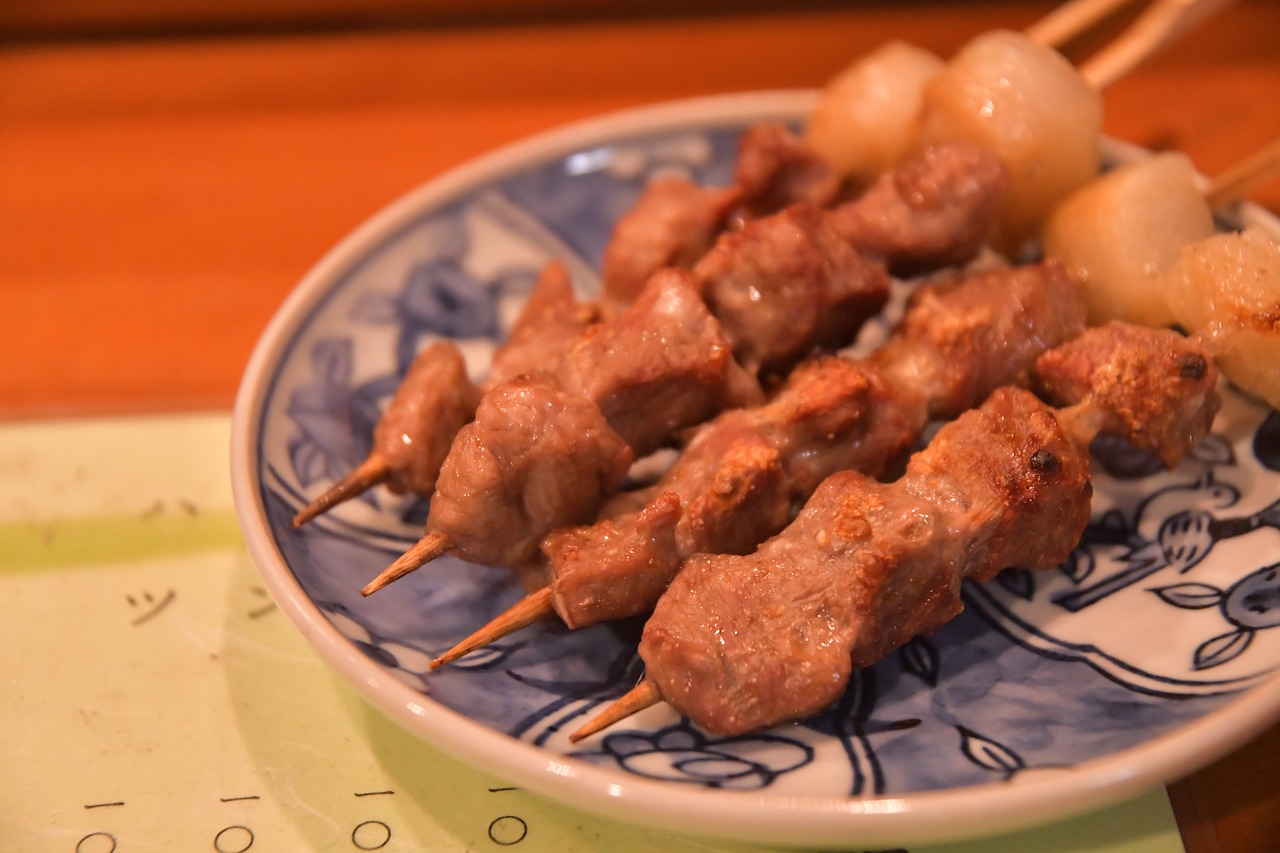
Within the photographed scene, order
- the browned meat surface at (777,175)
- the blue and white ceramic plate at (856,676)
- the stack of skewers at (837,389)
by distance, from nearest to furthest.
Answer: the blue and white ceramic plate at (856,676)
the stack of skewers at (837,389)
the browned meat surface at (777,175)

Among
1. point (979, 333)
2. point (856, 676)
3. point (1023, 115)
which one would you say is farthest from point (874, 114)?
point (856, 676)

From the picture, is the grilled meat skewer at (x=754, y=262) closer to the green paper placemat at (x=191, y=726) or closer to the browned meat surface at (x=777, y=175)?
the browned meat surface at (x=777, y=175)

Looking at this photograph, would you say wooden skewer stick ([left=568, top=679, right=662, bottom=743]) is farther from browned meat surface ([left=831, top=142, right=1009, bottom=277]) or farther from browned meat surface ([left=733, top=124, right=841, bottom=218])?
browned meat surface ([left=733, top=124, right=841, bottom=218])

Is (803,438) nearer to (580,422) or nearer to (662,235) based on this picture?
(580,422)

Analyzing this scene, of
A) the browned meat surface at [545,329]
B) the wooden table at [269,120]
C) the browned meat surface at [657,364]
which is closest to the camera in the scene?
the browned meat surface at [657,364]

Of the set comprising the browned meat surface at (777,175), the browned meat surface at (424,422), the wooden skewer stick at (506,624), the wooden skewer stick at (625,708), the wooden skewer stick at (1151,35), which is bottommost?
the wooden skewer stick at (625,708)

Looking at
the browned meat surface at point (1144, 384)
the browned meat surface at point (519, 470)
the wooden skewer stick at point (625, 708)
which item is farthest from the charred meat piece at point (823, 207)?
the wooden skewer stick at point (625, 708)

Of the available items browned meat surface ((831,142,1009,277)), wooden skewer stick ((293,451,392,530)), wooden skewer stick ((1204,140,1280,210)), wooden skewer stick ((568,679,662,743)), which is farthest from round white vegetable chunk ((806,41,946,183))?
wooden skewer stick ((568,679,662,743))

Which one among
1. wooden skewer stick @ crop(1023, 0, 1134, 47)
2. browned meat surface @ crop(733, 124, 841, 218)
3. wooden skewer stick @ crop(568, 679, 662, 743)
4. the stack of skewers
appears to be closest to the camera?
wooden skewer stick @ crop(568, 679, 662, 743)

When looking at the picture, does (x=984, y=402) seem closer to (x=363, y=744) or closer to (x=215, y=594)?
(x=363, y=744)
